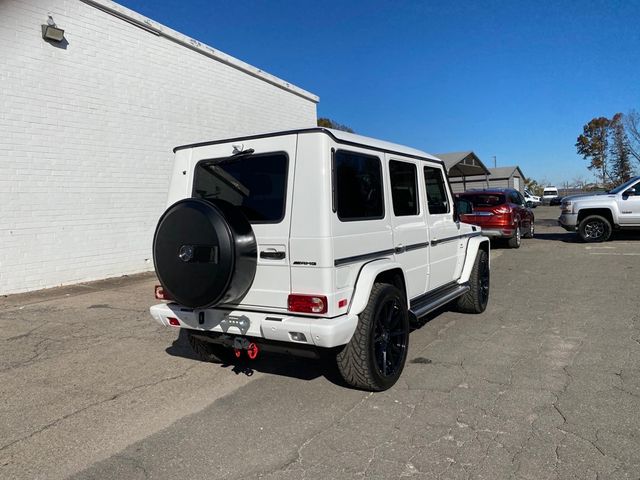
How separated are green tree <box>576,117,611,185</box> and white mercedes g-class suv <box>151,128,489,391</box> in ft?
218

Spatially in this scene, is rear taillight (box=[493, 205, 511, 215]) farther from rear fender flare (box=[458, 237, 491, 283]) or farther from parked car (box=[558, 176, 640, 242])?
rear fender flare (box=[458, 237, 491, 283])

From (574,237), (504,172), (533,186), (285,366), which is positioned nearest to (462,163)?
(574,237)

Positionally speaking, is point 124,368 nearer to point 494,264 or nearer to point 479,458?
point 479,458

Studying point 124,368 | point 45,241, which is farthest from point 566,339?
point 45,241

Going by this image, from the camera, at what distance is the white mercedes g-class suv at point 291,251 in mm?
3504

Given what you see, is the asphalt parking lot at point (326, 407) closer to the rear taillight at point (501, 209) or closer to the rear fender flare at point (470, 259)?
the rear fender flare at point (470, 259)

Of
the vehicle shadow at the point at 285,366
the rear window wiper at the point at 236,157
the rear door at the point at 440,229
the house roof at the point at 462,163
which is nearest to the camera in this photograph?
the rear window wiper at the point at 236,157

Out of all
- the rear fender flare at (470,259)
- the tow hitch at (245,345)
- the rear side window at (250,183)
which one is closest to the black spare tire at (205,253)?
the rear side window at (250,183)

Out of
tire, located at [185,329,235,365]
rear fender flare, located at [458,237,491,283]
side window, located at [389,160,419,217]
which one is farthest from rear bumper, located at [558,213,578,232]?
tire, located at [185,329,235,365]

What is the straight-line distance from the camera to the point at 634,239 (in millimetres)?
15062

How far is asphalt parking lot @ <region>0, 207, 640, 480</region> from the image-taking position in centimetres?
299

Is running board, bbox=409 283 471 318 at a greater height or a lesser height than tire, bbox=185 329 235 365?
greater

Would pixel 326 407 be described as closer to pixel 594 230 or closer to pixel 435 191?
pixel 435 191

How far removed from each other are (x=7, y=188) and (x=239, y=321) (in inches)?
257
